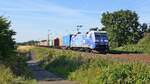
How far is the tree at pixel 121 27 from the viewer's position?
92750 millimetres

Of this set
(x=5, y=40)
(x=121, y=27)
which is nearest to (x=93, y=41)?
(x=5, y=40)

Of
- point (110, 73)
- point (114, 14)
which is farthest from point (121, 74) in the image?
point (114, 14)

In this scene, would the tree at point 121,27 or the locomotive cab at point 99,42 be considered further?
the tree at point 121,27

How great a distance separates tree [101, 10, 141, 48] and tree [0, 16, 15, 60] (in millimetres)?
58820

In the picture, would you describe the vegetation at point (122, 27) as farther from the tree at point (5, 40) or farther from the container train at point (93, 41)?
the tree at point (5, 40)

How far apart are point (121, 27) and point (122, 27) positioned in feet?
1.16

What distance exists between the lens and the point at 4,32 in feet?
103

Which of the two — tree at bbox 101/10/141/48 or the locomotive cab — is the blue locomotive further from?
tree at bbox 101/10/141/48

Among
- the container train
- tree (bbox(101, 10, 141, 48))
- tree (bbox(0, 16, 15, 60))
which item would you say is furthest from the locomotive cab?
tree (bbox(101, 10, 141, 48))

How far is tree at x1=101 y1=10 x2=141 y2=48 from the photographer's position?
92.8m

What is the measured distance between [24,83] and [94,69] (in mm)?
3755

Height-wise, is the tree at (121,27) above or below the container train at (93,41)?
above

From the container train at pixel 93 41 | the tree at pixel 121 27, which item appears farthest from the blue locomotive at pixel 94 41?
the tree at pixel 121 27

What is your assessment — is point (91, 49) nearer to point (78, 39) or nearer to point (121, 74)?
point (78, 39)
